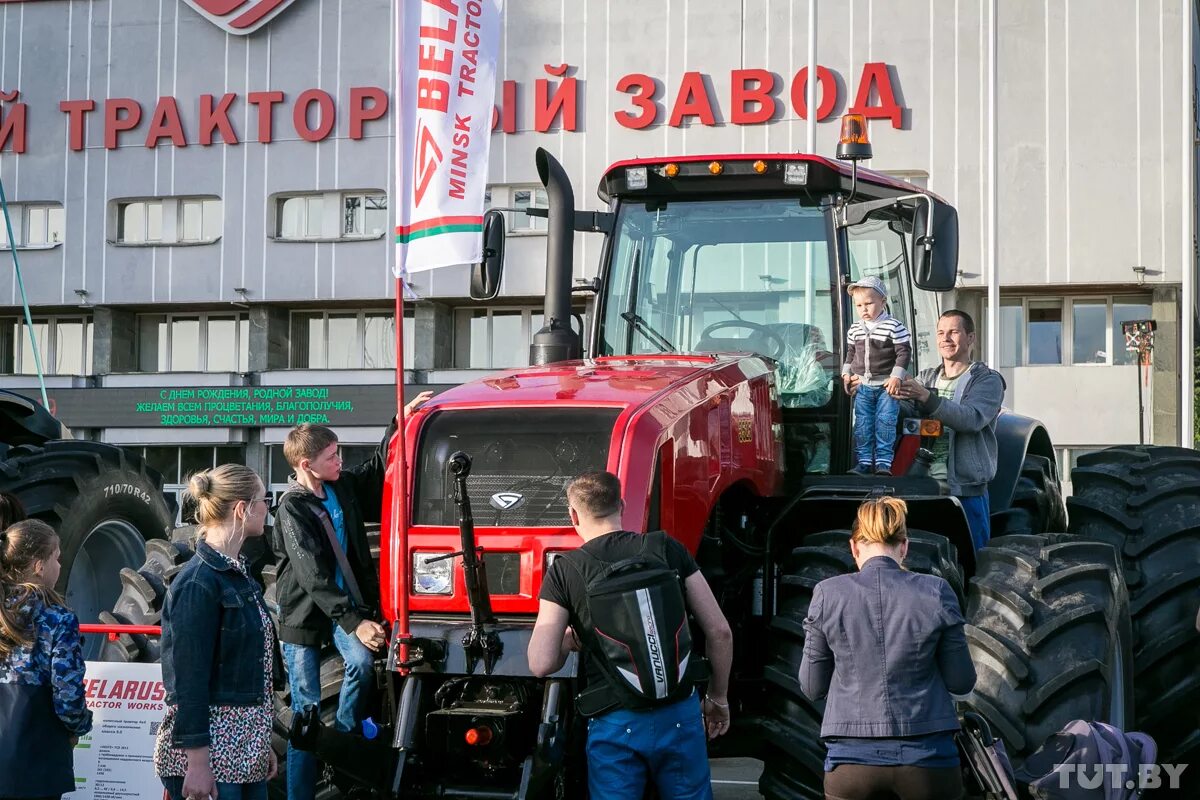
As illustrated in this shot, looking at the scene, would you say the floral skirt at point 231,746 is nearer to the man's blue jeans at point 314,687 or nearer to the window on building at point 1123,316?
the man's blue jeans at point 314,687

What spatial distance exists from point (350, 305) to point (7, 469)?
27146 millimetres

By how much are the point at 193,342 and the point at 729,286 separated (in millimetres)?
31152

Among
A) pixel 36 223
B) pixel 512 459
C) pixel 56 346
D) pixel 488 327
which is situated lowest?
pixel 512 459

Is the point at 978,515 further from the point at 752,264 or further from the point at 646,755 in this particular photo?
the point at 646,755

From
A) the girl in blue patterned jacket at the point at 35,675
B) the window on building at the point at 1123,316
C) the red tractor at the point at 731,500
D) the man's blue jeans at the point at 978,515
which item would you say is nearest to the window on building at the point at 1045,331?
the window on building at the point at 1123,316

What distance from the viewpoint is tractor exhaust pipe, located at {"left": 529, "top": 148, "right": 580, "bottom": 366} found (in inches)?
271

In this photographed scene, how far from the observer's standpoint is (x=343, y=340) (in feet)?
117

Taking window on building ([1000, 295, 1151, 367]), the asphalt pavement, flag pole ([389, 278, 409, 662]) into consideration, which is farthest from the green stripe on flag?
window on building ([1000, 295, 1151, 367])

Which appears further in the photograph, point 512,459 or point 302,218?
point 302,218

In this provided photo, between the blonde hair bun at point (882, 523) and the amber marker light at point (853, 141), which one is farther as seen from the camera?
the amber marker light at point (853, 141)

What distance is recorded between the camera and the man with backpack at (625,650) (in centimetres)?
494

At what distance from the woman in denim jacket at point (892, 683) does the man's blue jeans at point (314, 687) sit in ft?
6.38

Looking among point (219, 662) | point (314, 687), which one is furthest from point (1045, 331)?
point (219, 662)

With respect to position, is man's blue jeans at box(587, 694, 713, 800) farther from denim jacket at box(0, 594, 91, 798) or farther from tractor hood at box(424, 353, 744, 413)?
denim jacket at box(0, 594, 91, 798)
